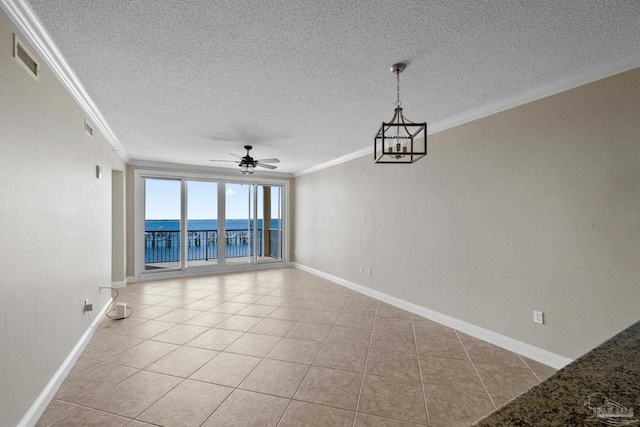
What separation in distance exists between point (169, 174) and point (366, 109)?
4.93 meters

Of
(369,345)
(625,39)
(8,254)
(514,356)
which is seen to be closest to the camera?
(8,254)

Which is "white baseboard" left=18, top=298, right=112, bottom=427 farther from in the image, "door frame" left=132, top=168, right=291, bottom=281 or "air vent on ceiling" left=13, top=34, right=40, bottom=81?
"door frame" left=132, top=168, right=291, bottom=281

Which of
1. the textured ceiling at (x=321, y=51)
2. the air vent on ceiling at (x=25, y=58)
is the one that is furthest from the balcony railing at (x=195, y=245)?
the air vent on ceiling at (x=25, y=58)

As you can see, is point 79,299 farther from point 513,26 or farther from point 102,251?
point 513,26

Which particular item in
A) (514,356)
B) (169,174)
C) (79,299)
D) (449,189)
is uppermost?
(169,174)

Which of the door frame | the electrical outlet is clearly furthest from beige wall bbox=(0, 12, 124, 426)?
the electrical outlet

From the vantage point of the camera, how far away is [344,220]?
18.0 ft

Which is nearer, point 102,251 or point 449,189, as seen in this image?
point 449,189

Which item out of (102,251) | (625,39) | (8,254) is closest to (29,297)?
(8,254)

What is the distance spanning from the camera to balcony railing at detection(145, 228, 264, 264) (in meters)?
6.91

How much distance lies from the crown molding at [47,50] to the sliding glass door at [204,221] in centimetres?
304

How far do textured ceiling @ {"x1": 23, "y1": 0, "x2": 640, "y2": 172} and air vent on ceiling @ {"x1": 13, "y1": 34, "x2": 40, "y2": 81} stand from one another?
21 cm

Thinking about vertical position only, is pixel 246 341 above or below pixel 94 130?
below

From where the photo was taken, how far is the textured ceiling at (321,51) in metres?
1.65
